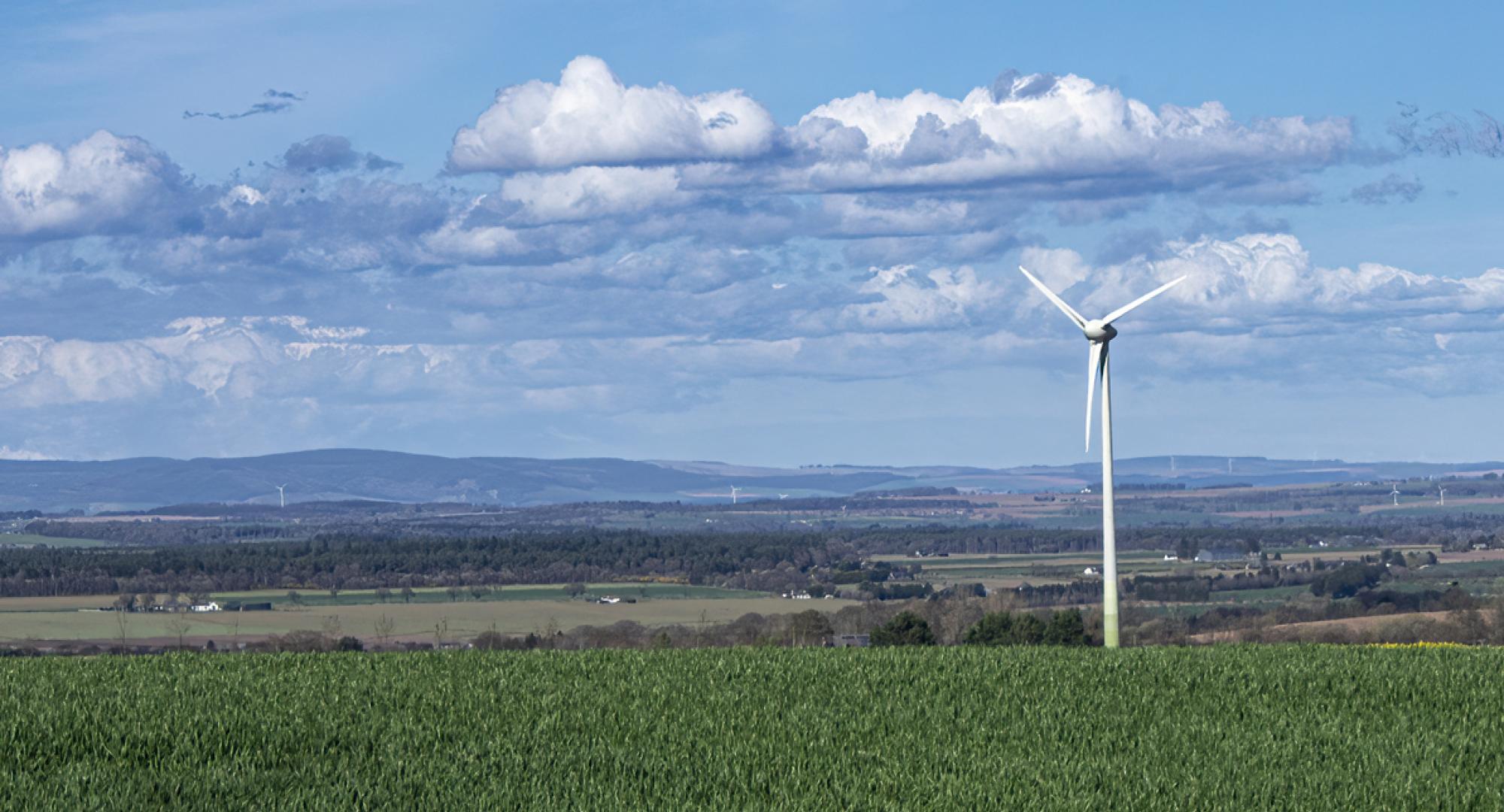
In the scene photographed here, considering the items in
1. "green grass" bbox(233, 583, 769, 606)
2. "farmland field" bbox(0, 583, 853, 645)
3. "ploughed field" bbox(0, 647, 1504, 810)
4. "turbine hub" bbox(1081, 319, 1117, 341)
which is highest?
"turbine hub" bbox(1081, 319, 1117, 341)

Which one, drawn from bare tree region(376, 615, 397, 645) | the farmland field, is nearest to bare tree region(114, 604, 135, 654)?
the farmland field

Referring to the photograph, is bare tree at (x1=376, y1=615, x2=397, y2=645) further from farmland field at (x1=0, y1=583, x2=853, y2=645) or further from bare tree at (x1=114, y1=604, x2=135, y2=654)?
bare tree at (x1=114, y1=604, x2=135, y2=654)

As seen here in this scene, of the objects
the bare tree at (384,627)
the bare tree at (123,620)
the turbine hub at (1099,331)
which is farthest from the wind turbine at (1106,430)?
the bare tree at (123,620)

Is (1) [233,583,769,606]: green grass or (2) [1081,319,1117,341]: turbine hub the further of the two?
(1) [233,583,769,606]: green grass

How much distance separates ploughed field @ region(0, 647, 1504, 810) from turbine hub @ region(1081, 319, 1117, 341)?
59.9ft

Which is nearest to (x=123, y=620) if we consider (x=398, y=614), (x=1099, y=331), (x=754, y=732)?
(x=398, y=614)

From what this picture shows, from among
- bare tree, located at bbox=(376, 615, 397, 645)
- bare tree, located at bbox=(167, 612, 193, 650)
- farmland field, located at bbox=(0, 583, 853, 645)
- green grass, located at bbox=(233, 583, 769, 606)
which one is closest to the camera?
bare tree, located at bbox=(376, 615, 397, 645)

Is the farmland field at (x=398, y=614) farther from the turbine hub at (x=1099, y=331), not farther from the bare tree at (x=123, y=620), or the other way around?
the turbine hub at (x=1099, y=331)

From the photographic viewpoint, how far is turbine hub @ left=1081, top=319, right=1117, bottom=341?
1866 inches

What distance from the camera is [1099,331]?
47.4m

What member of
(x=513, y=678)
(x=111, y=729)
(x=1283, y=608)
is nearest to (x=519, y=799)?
(x=111, y=729)

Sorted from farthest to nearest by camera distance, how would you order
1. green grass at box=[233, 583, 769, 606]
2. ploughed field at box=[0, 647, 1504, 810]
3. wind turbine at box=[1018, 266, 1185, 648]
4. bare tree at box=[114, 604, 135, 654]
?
green grass at box=[233, 583, 769, 606], bare tree at box=[114, 604, 135, 654], wind turbine at box=[1018, 266, 1185, 648], ploughed field at box=[0, 647, 1504, 810]

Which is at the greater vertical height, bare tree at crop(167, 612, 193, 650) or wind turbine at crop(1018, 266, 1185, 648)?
wind turbine at crop(1018, 266, 1185, 648)

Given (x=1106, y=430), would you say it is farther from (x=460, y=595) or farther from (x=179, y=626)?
(x=460, y=595)
